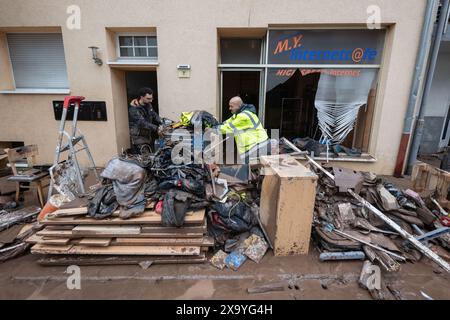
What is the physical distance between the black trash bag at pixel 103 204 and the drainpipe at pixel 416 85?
5.67 metres

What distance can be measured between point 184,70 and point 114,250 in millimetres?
3783

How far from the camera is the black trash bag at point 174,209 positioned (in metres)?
2.60

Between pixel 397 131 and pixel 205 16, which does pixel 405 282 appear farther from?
pixel 205 16

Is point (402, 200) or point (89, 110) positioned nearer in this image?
point (402, 200)

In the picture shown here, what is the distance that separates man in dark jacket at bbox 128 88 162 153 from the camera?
4.25m

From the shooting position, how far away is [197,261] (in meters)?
2.65

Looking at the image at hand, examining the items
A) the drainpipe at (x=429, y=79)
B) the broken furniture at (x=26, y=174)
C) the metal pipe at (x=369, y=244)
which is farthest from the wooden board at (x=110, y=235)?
the drainpipe at (x=429, y=79)

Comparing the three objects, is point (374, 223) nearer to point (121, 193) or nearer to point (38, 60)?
point (121, 193)

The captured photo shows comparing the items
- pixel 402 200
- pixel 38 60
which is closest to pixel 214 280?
pixel 402 200

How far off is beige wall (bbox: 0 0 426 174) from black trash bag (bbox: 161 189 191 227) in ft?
9.51

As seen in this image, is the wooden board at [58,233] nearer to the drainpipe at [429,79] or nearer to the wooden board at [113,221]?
the wooden board at [113,221]

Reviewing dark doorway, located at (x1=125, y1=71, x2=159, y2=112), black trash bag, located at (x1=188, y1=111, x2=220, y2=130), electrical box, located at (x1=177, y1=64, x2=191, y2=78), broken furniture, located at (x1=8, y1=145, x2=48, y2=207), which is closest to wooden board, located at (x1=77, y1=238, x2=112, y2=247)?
broken furniture, located at (x1=8, y1=145, x2=48, y2=207)

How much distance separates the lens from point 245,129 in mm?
3611

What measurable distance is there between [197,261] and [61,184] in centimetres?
216
